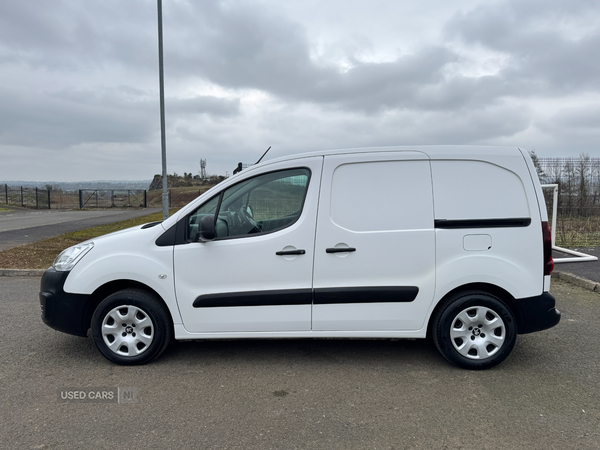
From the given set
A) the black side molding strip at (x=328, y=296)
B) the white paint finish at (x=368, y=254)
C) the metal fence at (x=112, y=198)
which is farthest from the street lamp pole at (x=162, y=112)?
the metal fence at (x=112, y=198)

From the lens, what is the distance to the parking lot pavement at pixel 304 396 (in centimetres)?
277

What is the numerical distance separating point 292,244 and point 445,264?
1.32 metres

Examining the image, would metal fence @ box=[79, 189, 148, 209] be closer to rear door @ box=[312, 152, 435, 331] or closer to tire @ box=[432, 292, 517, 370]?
rear door @ box=[312, 152, 435, 331]

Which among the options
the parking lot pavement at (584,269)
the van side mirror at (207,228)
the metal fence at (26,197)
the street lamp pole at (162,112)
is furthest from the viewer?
the metal fence at (26,197)

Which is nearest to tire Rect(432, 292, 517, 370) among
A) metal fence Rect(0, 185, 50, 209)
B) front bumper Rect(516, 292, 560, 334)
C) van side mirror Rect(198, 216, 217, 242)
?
front bumper Rect(516, 292, 560, 334)

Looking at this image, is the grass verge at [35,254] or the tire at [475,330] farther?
the grass verge at [35,254]

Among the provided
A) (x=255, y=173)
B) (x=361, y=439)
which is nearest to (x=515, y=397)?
(x=361, y=439)

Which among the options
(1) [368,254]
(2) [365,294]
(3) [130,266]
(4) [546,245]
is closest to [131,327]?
(3) [130,266]

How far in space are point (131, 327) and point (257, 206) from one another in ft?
5.11

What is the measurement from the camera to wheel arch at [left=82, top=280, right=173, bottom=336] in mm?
3902

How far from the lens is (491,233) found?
3.72 m

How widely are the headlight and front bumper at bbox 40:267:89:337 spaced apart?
6 cm

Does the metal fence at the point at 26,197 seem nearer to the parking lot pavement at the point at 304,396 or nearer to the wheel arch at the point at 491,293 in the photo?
the parking lot pavement at the point at 304,396

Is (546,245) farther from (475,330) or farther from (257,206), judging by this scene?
(257,206)
